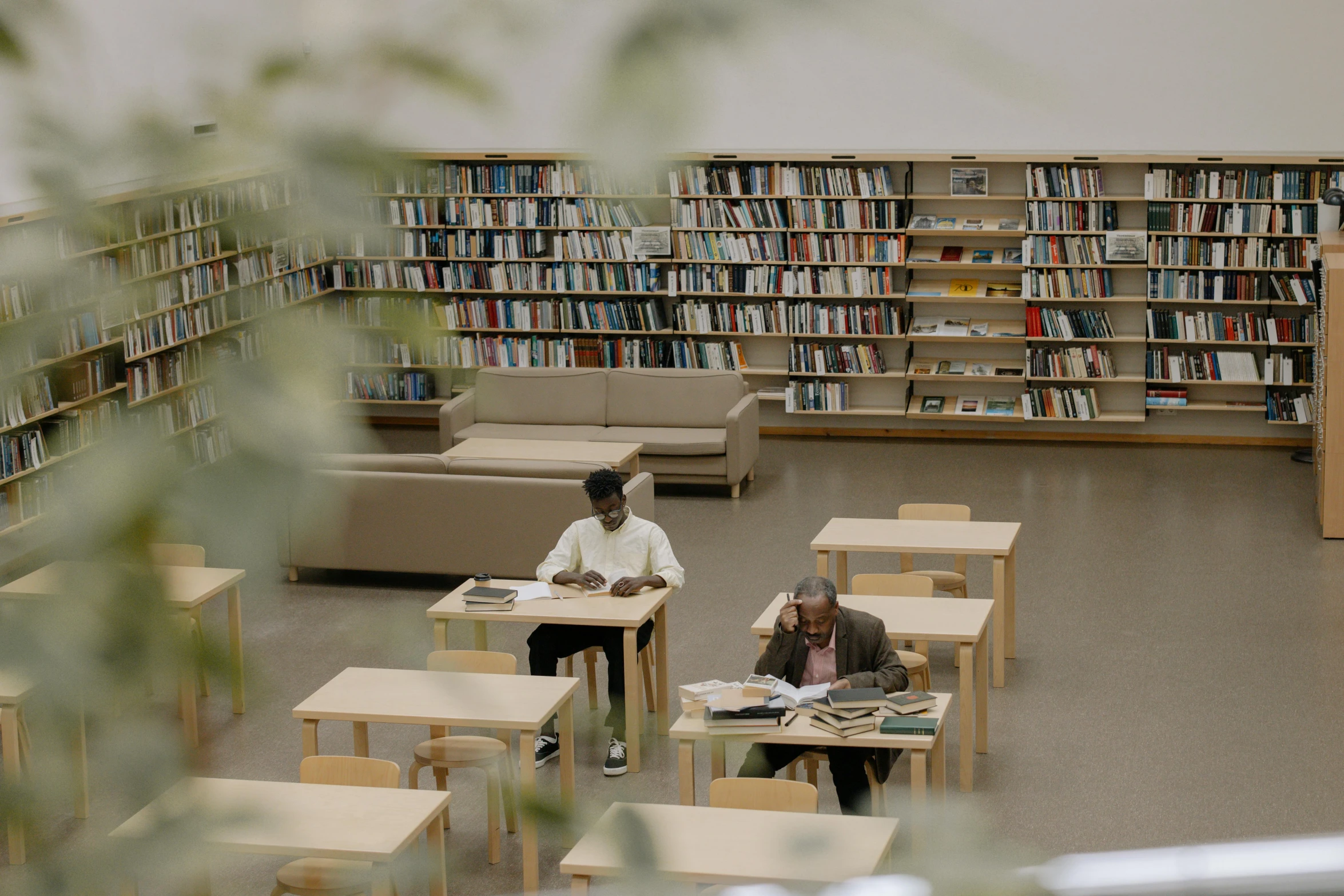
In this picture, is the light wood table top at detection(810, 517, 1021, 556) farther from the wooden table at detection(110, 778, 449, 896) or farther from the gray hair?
the wooden table at detection(110, 778, 449, 896)

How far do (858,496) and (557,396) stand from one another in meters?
2.39

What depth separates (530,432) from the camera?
10297mm

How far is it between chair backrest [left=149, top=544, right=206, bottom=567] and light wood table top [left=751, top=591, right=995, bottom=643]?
5.06m

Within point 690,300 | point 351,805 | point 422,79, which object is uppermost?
point 422,79

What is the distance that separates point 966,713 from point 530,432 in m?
5.33

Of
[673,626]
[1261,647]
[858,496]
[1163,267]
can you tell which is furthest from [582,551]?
[1163,267]

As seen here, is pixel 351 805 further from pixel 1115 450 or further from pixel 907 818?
pixel 1115 450

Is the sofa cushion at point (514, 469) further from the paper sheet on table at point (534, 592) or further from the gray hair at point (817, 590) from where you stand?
the gray hair at point (817, 590)

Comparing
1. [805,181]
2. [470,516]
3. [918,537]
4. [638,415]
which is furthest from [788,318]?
[918,537]

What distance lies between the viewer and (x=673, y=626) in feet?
24.2

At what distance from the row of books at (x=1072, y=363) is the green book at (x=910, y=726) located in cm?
726

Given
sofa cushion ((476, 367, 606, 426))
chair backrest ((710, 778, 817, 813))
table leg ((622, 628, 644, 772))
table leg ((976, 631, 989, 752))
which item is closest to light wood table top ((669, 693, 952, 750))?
chair backrest ((710, 778, 817, 813))

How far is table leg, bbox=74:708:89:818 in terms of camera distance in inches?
18.9

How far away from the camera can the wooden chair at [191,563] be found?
1.56 ft
